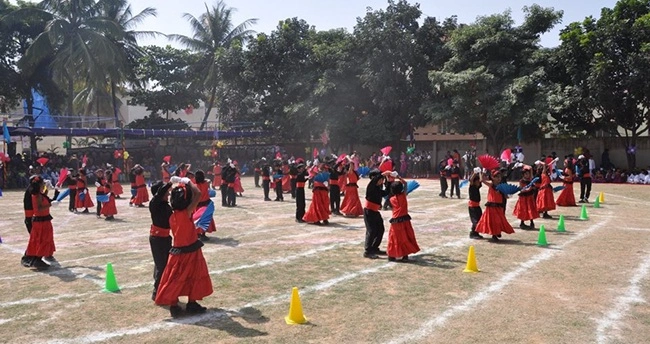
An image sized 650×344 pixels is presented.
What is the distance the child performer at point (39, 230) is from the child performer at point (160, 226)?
11.5 ft

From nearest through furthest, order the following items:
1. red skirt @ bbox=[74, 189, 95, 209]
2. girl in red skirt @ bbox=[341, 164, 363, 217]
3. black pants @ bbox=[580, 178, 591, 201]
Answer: girl in red skirt @ bbox=[341, 164, 363, 217]
red skirt @ bbox=[74, 189, 95, 209]
black pants @ bbox=[580, 178, 591, 201]

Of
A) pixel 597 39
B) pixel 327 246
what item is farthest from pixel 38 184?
pixel 597 39

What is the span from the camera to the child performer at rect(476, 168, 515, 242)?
41.4 ft

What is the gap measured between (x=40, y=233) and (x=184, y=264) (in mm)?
4580

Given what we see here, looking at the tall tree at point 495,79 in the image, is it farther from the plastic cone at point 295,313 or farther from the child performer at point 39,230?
the plastic cone at point 295,313

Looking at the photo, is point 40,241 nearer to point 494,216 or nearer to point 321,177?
point 321,177

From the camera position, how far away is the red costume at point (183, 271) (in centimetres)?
729

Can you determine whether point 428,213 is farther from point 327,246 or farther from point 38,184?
point 38,184

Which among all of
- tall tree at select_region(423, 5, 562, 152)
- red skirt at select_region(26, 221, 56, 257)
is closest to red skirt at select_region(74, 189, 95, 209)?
red skirt at select_region(26, 221, 56, 257)

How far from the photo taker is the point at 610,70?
28.6 meters

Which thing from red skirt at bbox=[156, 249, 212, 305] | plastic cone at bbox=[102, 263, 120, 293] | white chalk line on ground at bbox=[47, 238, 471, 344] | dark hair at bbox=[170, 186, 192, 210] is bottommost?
white chalk line on ground at bbox=[47, 238, 471, 344]

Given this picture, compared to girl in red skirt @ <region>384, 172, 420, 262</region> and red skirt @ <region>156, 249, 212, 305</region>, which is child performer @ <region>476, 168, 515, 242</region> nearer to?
girl in red skirt @ <region>384, 172, 420, 262</region>

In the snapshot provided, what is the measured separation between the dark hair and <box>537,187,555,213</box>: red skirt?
473 inches

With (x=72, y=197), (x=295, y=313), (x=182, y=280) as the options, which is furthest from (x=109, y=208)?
(x=295, y=313)
